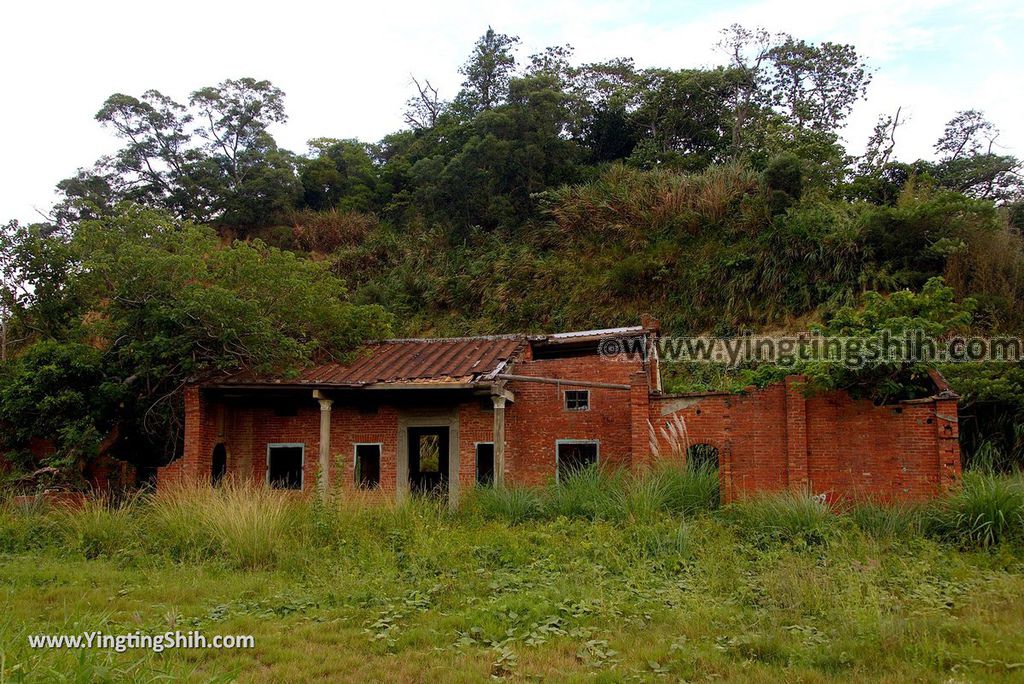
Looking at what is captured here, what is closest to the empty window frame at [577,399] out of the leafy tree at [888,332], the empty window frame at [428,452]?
the leafy tree at [888,332]

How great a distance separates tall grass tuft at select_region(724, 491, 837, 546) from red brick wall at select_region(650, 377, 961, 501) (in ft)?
3.42

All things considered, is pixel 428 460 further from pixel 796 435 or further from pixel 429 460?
pixel 796 435

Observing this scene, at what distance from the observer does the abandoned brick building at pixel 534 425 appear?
11203mm

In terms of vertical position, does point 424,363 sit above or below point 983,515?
above

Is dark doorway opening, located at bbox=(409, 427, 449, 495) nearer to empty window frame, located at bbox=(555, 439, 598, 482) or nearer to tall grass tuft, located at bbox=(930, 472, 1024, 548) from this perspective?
empty window frame, located at bbox=(555, 439, 598, 482)

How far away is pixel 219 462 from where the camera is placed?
14734mm

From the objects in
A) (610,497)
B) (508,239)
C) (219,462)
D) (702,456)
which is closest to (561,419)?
(702,456)

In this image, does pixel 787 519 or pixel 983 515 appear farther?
pixel 787 519

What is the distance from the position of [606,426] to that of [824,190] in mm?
12527

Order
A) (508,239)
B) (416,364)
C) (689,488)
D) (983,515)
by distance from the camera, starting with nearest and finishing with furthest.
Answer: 1. (983,515)
2. (689,488)
3. (416,364)
4. (508,239)

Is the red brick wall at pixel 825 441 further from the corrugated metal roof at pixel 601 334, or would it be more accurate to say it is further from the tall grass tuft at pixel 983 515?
the corrugated metal roof at pixel 601 334

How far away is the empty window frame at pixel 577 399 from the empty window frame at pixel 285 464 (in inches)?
218

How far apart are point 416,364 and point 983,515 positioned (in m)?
9.76

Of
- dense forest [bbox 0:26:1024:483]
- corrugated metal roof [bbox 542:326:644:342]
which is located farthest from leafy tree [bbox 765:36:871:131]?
corrugated metal roof [bbox 542:326:644:342]
